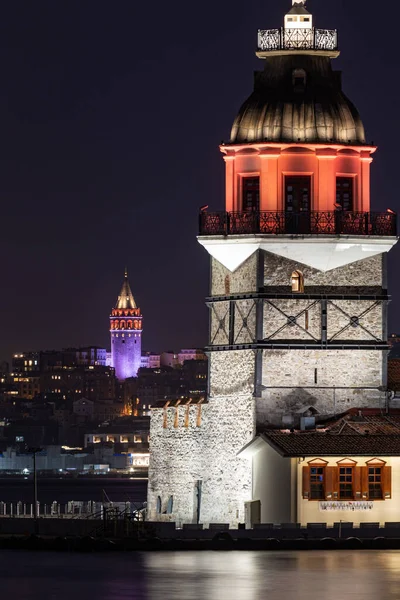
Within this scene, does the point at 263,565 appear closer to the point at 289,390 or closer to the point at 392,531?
the point at 392,531

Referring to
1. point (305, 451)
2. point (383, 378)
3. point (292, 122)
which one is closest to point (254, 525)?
point (305, 451)

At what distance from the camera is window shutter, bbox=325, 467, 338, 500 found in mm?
74250

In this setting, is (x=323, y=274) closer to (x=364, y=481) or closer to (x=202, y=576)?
(x=364, y=481)

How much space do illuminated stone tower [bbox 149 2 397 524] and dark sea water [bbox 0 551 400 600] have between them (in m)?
13.8

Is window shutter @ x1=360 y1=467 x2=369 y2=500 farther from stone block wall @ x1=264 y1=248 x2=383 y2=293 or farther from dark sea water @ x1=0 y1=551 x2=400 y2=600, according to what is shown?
stone block wall @ x1=264 y1=248 x2=383 y2=293

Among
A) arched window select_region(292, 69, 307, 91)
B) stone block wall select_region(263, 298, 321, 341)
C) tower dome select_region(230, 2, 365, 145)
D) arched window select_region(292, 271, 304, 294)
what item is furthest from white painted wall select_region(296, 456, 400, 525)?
arched window select_region(292, 69, 307, 91)

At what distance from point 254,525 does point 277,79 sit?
53.9 ft

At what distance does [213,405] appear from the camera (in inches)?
3270

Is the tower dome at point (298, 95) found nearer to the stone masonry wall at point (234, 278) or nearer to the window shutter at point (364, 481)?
the stone masonry wall at point (234, 278)

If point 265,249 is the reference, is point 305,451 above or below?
below

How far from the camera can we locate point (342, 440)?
7506cm

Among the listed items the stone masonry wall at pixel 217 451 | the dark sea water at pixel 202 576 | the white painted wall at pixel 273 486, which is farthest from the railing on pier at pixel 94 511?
the dark sea water at pixel 202 576

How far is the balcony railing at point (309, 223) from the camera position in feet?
265

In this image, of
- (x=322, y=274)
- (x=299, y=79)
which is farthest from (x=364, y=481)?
(x=299, y=79)
